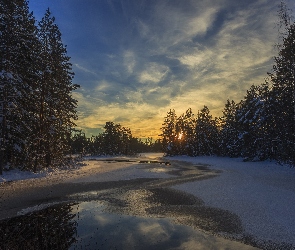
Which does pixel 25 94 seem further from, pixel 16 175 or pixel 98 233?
pixel 98 233

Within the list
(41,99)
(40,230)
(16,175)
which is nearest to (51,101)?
(41,99)

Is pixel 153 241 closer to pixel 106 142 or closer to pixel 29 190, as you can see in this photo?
pixel 29 190

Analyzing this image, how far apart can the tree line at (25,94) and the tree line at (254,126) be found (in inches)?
867

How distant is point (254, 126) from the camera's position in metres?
42.3

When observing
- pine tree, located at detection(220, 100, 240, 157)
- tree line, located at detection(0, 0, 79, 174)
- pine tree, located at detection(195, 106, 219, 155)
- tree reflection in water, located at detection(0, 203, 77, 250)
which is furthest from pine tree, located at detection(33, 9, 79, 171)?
pine tree, located at detection(195, 106, 219, 155)

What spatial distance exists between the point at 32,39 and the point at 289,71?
84.2ft

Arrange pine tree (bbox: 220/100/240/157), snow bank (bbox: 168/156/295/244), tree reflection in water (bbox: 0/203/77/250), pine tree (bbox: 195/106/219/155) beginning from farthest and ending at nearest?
pine tree (bbox: 195/106/219/155), pine tree (bbox: 220/100/240/157), snow bank (bbox: 168/156/295/244), tree reflection in water (bbox: 0/203/77/250)

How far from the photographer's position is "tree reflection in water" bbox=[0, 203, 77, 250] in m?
5.37

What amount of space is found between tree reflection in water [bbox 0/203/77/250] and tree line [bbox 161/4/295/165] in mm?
20543

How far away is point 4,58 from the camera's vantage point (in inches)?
735

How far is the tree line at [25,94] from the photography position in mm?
18375

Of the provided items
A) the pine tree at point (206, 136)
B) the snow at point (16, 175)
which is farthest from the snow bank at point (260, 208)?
the pine tree at point (206, 136)

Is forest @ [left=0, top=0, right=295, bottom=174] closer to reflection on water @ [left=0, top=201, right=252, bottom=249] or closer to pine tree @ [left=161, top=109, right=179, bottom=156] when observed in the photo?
reflection on water @ [left=0, top=201, right=252, bottom=249]

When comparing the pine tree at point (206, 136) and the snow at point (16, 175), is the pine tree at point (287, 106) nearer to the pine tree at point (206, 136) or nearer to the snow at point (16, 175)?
the snow at point (16, 175)
